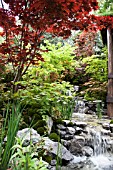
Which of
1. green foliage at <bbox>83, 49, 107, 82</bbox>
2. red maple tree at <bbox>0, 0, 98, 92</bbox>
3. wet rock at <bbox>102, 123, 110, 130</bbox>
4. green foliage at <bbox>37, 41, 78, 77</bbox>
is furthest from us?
green foliage at <bbox>83, 49, 107, 82</bbox>

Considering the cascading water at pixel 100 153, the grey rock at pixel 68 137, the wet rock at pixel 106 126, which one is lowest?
the cascading water at pixel 100 153

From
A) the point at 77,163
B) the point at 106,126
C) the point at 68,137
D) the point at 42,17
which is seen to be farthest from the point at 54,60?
the point at 77,163

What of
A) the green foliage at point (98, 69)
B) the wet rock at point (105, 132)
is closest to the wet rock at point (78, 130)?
the wet rock at point (105, 132)

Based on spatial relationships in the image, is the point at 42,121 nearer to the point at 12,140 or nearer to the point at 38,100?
the point at 38,100

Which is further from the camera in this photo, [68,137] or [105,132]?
[105,132]

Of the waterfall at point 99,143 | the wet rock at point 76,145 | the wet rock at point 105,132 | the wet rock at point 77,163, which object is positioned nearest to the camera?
the wet rock at point 77,163

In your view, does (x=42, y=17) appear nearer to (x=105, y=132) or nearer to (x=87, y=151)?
(x=87, y=151)

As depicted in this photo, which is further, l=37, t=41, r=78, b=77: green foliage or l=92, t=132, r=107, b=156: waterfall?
l=37, t=41, r=78, b=77: green foliage

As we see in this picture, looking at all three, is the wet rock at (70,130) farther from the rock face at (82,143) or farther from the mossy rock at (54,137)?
the mossy rock at (54,137)

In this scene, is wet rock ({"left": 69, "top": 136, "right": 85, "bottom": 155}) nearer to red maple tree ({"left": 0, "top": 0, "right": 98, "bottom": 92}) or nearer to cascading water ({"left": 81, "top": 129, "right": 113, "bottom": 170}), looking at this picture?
cascading water ({"left": 81, "top": 129, "right": 113, "bottom": 170})

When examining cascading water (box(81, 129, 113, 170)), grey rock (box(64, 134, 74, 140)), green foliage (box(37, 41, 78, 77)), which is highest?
green foliage (box(37, 41, 78, 77))

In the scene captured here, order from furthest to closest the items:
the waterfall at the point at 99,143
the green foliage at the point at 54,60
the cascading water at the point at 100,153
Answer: the green foliage at the point at 54,60, the waterfall at the point at 99,143, the cascading water at the point at 100,153

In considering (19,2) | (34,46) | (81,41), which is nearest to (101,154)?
(34,46)

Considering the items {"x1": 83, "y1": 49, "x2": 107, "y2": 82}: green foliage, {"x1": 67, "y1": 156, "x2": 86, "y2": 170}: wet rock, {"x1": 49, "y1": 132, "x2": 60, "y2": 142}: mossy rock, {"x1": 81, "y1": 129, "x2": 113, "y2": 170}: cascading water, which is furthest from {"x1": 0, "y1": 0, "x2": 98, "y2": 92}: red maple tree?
{"x1": 83, "y1": 49, "x2": 107, "y2": 82}: green foliage
